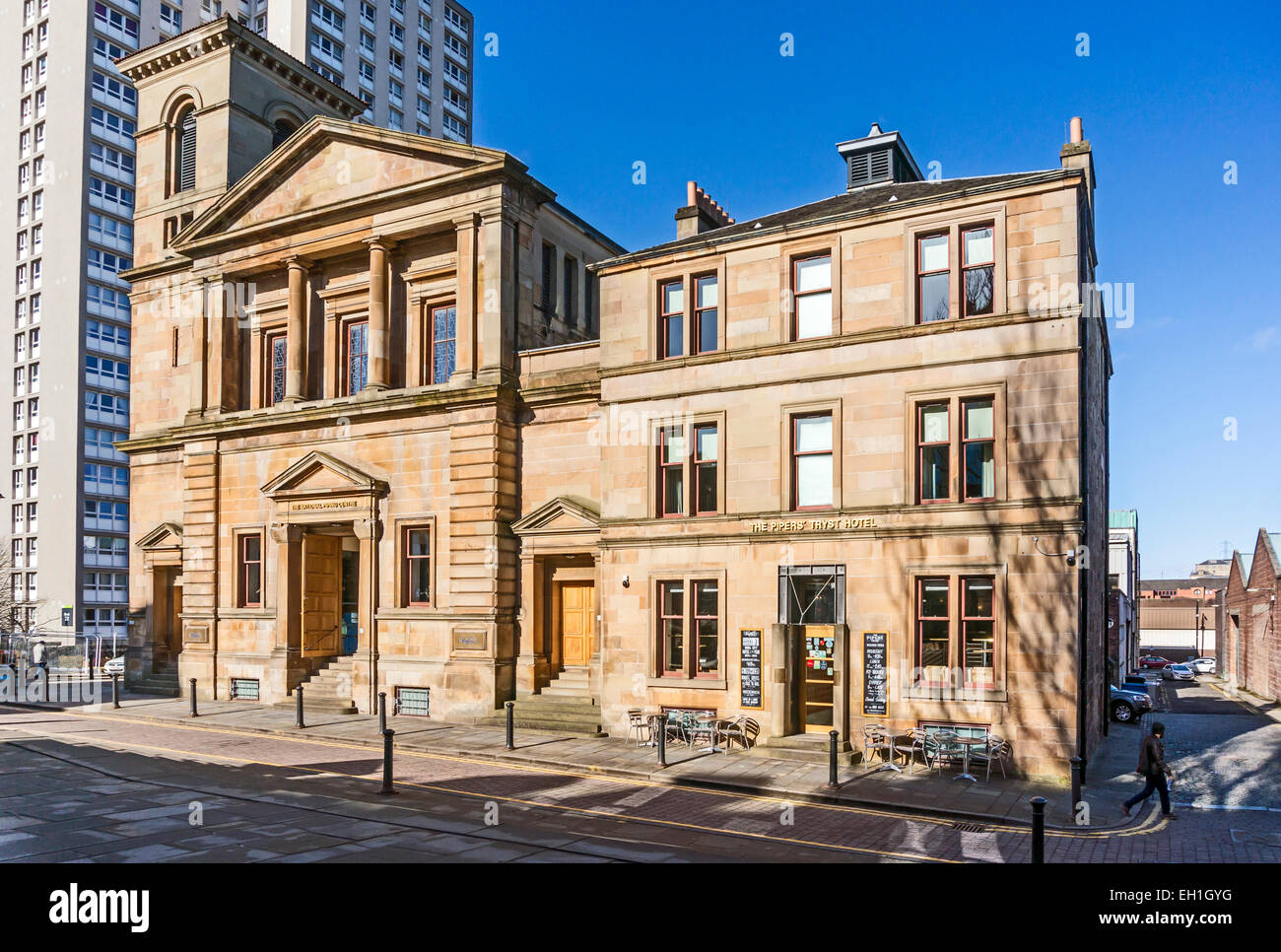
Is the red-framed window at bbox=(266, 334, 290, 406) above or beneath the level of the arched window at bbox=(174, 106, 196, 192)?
beneath

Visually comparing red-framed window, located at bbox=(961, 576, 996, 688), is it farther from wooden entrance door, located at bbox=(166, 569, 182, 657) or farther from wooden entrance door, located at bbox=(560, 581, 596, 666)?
wooden entrance door, located at bbox=(166, 569, 182, 657)

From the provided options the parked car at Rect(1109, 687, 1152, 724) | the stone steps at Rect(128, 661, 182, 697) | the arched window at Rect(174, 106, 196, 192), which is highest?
the arched window at Rect(174, 106, 196, 192)

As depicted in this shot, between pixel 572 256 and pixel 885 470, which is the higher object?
pixel 572 256

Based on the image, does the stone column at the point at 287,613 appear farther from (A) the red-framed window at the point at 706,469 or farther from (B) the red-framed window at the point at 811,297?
(B) the red-framed window at the point at 811,297

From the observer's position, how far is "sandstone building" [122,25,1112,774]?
19.9 metres

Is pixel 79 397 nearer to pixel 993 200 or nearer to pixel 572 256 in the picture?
pixel 572 256

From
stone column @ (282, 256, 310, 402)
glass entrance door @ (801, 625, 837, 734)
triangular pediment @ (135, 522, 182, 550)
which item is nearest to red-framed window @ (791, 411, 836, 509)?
glass entrance door @ (801, 625, 837, 734)

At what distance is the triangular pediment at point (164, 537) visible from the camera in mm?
34656

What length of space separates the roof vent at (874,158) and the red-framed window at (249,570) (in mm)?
21035

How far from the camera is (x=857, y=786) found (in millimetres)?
17969

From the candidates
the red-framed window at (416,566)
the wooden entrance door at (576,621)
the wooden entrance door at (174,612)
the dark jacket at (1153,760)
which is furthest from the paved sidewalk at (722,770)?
the wooden entrance door at (174,612)

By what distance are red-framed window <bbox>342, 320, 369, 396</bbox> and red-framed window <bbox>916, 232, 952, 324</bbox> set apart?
17.4m
